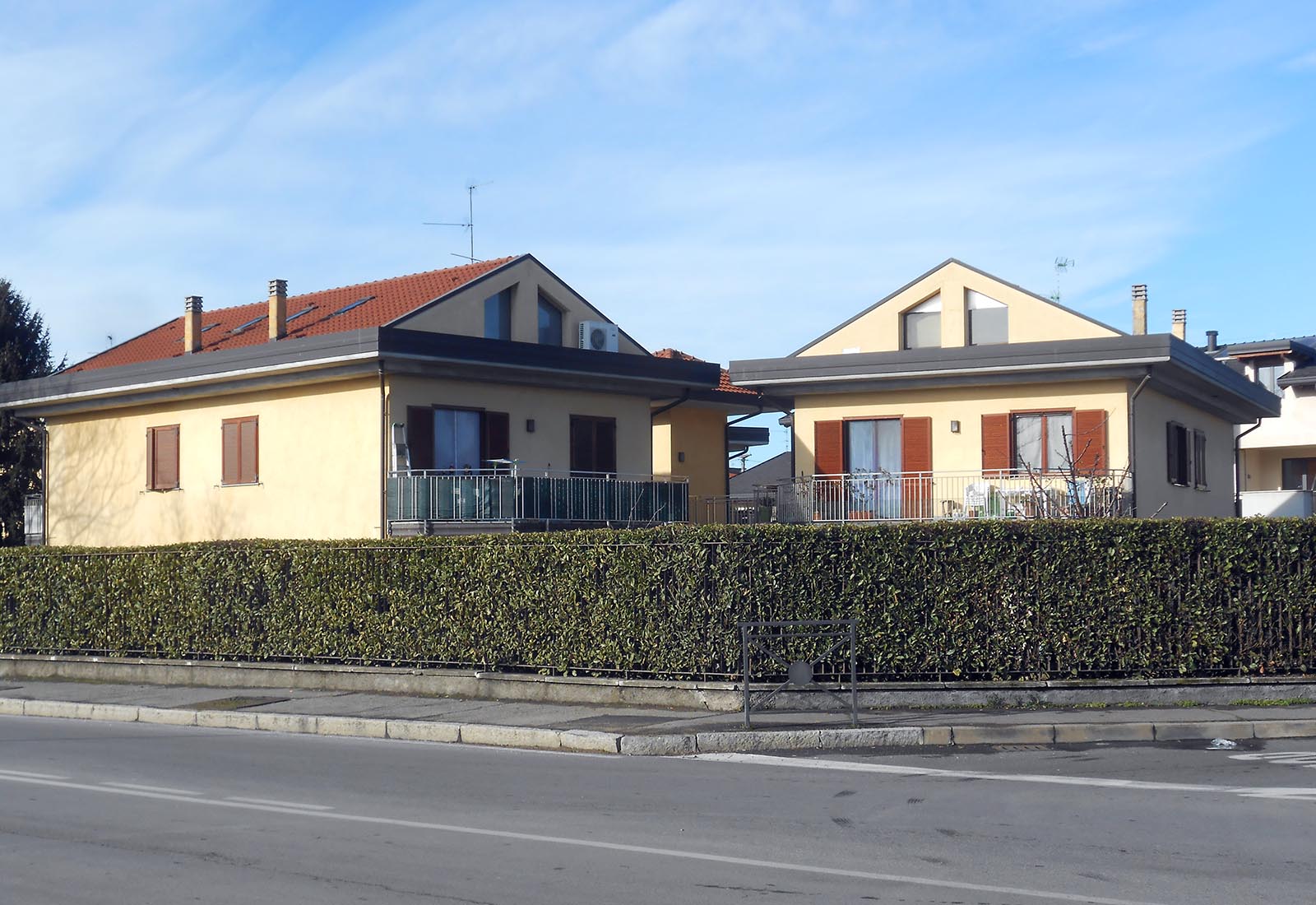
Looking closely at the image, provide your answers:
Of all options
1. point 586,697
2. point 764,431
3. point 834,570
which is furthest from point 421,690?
point 764,431

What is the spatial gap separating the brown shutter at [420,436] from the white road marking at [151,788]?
1348cm

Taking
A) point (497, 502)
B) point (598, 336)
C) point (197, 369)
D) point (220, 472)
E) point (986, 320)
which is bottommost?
point (497, 502)

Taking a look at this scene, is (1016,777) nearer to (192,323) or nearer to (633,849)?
(633,849)

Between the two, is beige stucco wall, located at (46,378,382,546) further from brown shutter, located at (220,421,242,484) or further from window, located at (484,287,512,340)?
window, located at (484,287,512,340)

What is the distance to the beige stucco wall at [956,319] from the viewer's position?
95.3 ft

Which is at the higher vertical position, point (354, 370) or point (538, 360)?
point (538, 360)

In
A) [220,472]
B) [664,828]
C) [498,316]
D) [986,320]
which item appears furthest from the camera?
[986,320]

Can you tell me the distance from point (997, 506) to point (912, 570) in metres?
10.1

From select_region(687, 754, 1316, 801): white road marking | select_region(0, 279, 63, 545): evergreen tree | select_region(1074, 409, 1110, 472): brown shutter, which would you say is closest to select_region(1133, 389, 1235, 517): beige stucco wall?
select_region(1074, 409, 1110, 472): brown shutter

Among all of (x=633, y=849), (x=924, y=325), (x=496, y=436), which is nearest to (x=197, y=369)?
(x=496, y=436)

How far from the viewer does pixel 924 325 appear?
3052 cm

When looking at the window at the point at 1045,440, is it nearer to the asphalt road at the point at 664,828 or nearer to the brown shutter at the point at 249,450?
the asphalt road at the point at 664,828

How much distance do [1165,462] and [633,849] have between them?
69.6 feet

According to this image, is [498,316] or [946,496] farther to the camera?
[498,316]
